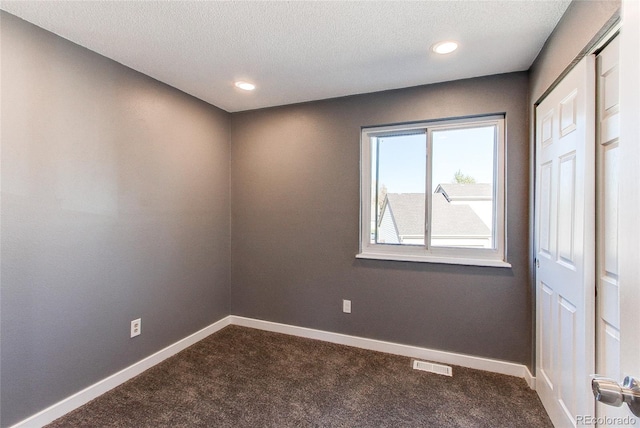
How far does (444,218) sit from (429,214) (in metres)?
0.13

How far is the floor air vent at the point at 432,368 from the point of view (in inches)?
88.3

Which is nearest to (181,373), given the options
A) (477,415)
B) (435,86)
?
(477,415)

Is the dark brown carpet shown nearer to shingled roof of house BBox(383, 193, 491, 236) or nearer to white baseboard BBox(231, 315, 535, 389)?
white baseboard BBox(231, 315, 535, 389)

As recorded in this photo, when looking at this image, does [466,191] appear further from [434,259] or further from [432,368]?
[432,368]

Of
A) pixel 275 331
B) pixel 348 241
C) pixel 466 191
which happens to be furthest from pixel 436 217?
pixel 275 331

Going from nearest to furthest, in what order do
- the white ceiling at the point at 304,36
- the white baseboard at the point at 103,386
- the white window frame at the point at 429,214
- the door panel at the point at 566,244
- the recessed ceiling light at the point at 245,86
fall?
1. the door panel at the point at 566,244
2. the white ceiling at the point at 304,36
3. the white baseboard at the point at 103,386
4. the white window frame at the point at 429,214
5. the recessed ceiling light at the point at 245,86

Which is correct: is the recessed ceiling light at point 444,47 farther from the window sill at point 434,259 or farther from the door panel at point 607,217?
the window sill at point 434,259

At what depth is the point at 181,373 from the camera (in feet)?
7.25

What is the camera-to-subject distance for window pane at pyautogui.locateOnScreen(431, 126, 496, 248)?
7.76ft

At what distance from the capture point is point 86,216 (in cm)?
189

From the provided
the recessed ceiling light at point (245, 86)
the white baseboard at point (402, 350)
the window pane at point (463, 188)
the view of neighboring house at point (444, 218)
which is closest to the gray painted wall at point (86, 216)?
the recessed ceiling light at point (245, 86)

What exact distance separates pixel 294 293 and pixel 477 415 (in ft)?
5.67

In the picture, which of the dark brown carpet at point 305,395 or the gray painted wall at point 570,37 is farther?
the dark brown carpet at point 305,395

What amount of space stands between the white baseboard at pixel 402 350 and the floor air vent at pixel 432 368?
0.07m
